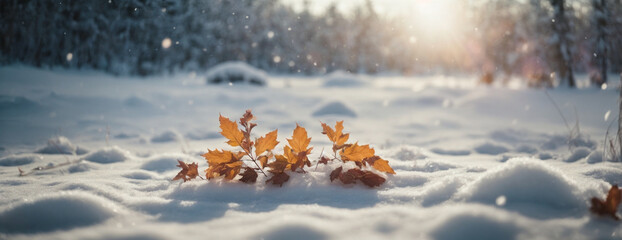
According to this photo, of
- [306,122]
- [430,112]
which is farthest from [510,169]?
[430,112]

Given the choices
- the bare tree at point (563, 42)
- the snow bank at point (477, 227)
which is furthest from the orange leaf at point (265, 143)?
the bare tree at point (563, 42)

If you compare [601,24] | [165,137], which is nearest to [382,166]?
[165,137]

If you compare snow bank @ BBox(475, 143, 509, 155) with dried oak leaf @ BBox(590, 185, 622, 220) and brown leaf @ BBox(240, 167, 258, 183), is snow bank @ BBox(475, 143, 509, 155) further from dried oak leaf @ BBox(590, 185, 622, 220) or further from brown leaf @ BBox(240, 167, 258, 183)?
brown leaf @ BBox(240, 167, 258, 183)

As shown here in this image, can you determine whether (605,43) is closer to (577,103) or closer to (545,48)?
(545,48)

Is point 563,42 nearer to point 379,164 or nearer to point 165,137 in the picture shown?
point 165,137

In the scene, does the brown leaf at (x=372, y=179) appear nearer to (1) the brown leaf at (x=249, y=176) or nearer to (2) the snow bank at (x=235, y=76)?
(1) the brown leaf at (x=249, y=176)

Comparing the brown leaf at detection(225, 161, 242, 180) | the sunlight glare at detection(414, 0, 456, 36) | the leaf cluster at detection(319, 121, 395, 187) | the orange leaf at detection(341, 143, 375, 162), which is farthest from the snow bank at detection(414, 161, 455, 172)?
the sunlight glare at detection(414, 0, 456, 36)
